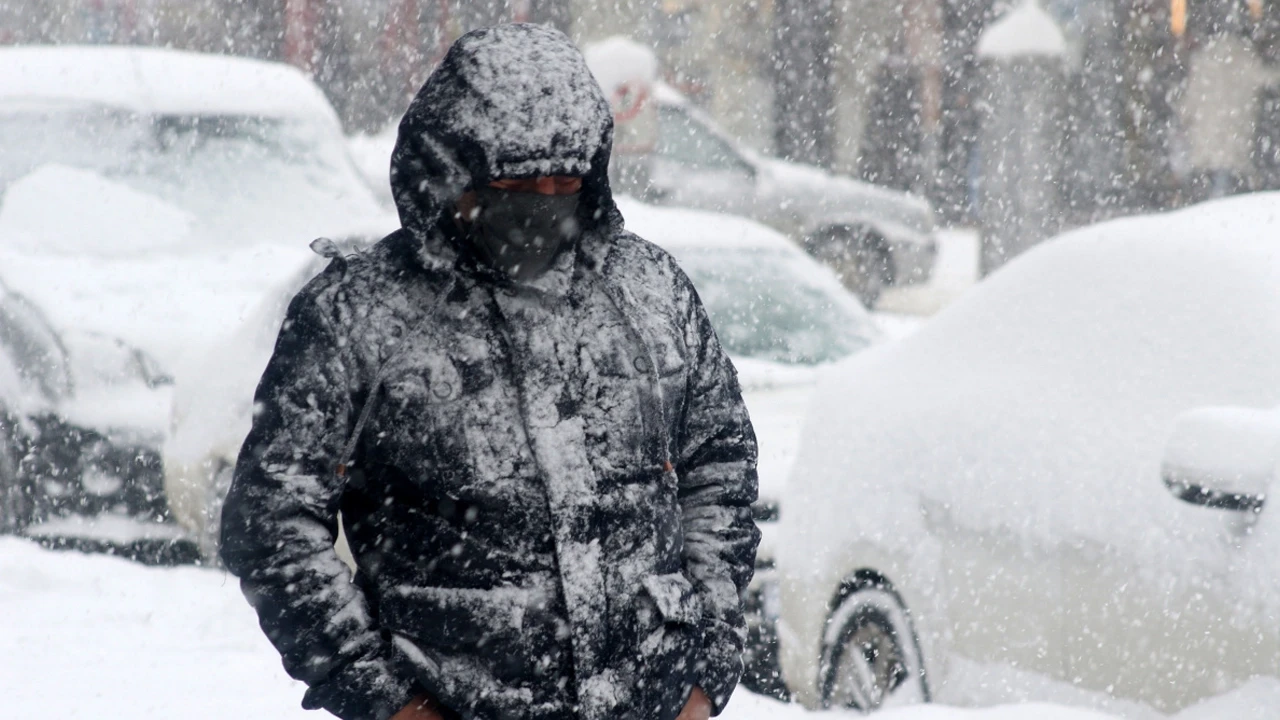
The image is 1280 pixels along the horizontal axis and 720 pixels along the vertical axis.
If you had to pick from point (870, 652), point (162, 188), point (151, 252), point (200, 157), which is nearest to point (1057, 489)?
point (870, 652)

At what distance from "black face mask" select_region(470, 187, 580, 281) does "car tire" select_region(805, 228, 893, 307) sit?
14960 mm

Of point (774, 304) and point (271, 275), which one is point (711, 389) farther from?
point (271, 275)

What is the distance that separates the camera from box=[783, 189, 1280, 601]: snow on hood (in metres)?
4.29

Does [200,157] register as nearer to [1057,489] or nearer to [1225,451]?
[1057,489]

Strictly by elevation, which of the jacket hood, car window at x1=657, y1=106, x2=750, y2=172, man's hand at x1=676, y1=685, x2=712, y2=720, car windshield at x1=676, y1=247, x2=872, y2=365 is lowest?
car window at x1=657, y1=106, x2=750, y2=172

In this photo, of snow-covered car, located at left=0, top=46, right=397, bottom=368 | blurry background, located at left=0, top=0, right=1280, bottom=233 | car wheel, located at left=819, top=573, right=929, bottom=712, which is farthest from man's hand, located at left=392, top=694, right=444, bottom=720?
blurry background, located at left=0, top=0, right=1280, bottom=233

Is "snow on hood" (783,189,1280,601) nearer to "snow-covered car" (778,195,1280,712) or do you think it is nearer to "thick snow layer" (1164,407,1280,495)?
"snow-covered car" (778,195,1280,712)

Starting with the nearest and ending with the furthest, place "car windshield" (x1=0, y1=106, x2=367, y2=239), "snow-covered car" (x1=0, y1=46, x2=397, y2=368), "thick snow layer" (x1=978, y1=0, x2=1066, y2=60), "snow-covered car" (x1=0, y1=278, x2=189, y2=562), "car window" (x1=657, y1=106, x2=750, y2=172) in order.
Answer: "snow-covered car" (x1=0, y1=278, x2=189, y2=562) → "snow-covered car" (x1=0, y1=46, x2=397, y2=368) → "car windshield" (x1=0, y1=106, x2=367, y2=239) → "thick snow layer" (x1=978, y1=0, x2=1066, y2=60) → "car window" (x1=657, y1=106, x2=750, y2=172)

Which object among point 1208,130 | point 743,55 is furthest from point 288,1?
point 1208,130

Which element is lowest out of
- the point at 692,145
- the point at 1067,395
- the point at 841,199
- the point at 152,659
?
the point at 841,199

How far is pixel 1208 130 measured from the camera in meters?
14.2

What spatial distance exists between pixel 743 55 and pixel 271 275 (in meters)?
17.5

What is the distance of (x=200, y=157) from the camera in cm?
997

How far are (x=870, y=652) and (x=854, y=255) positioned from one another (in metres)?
12.6
